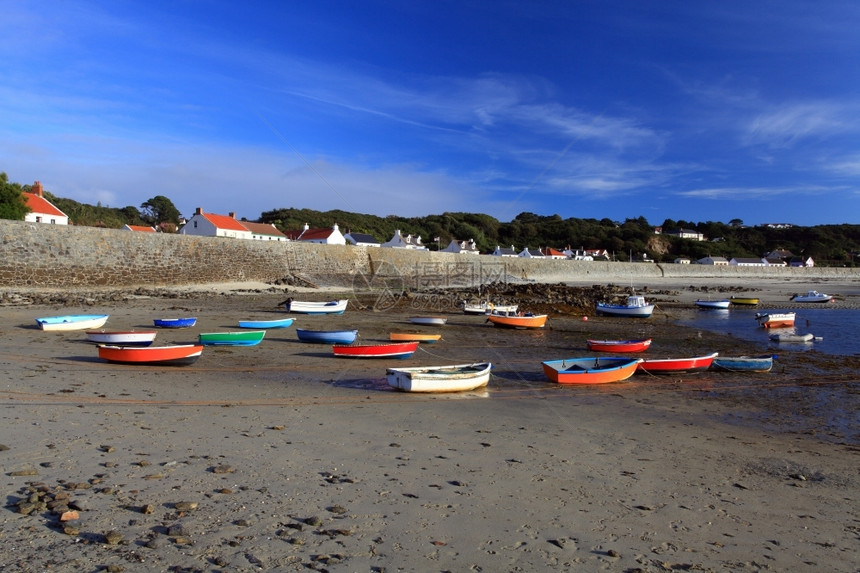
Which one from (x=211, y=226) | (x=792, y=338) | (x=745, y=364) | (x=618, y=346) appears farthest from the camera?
(x=211, y=226)

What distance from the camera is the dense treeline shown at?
303 ft

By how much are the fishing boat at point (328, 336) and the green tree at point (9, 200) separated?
87.1ft

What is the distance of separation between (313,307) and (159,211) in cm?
6906

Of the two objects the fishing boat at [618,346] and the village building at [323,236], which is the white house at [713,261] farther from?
the fishing boat at [618,346]

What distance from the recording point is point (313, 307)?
21.9 m

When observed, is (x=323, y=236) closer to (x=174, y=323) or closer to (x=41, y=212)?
(x=41, y=212)

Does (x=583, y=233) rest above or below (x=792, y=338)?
above

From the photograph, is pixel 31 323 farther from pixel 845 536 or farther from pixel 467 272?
pixel 467 272

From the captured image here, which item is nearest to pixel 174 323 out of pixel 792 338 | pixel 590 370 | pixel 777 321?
pixel 590 370

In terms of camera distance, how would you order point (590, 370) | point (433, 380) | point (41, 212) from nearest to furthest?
point (433, 380)
point (590, 370)
point (41, 212)

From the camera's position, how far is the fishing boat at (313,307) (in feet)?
70.8

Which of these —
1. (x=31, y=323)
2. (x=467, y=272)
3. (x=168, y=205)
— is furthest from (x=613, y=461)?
(x=168, y=205)

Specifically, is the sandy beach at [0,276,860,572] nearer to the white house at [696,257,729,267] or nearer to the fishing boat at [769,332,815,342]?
the fishing boat at [769,332,815,342]

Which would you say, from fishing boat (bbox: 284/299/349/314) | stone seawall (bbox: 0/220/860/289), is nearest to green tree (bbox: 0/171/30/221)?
stone seawall (bbox: 0/220/860/289)
